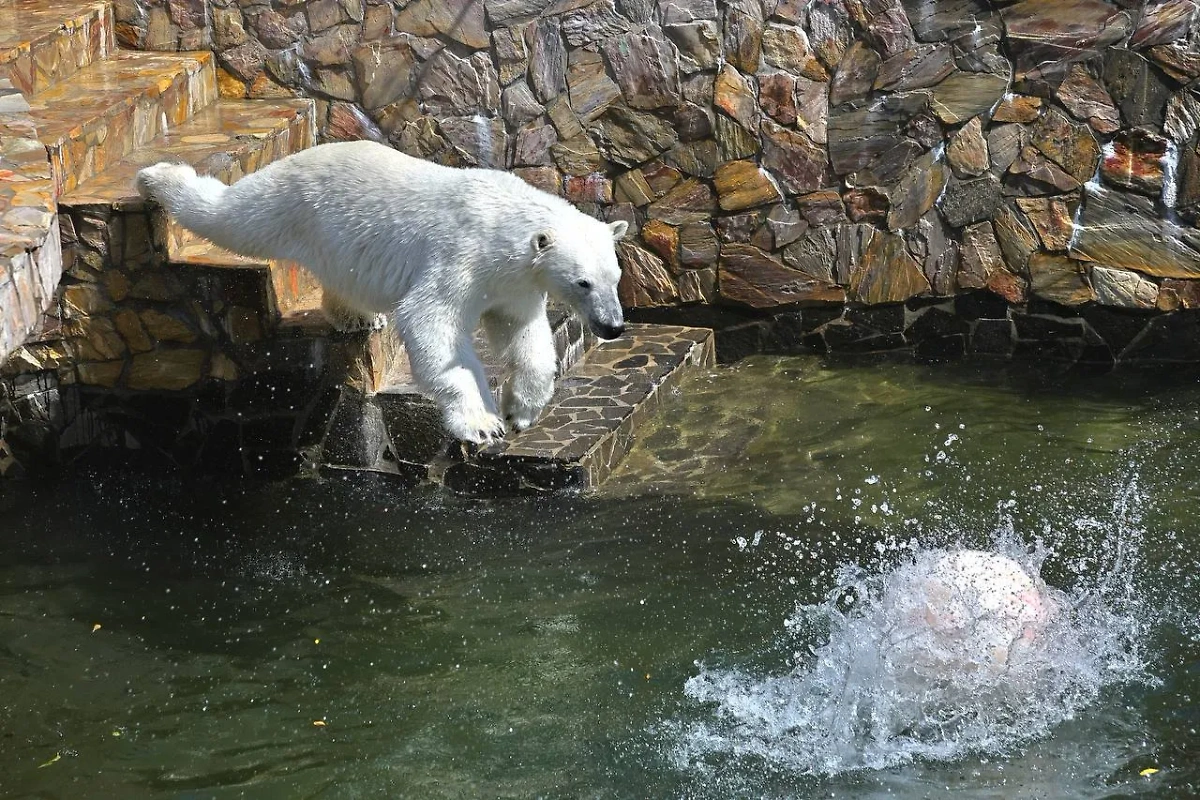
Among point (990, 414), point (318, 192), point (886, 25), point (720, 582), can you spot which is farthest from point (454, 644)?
point (886, 25)

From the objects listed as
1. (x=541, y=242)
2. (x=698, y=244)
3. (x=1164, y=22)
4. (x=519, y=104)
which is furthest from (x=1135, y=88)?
(x=541, y=242)

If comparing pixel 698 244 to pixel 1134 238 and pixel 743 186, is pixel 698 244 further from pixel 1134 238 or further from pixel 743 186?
pixel 1134 238

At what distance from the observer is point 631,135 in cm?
775

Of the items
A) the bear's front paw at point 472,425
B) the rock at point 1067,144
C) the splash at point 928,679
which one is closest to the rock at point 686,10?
the rock at point 1067,144

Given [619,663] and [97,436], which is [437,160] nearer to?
[97,436]

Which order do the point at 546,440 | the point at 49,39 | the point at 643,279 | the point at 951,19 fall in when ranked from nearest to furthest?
the point at 546,440 < the point at 951,19 < the point at 49,39 < the point at 643,279

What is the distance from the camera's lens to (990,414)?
23.2ft

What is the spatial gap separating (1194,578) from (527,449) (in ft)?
9.46

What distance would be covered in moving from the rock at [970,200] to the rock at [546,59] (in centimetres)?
217

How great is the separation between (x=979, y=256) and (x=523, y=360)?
10.8 ft

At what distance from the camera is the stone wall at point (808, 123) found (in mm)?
7312

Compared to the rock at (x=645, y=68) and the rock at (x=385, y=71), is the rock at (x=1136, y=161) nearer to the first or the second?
the rock at (x=645, y=68)

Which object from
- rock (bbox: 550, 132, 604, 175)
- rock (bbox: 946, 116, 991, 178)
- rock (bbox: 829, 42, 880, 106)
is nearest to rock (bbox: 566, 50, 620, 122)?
rock (bbox: 550, 132, 604, 175)

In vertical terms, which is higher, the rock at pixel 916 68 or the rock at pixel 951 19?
the rock at pixel 951 19
